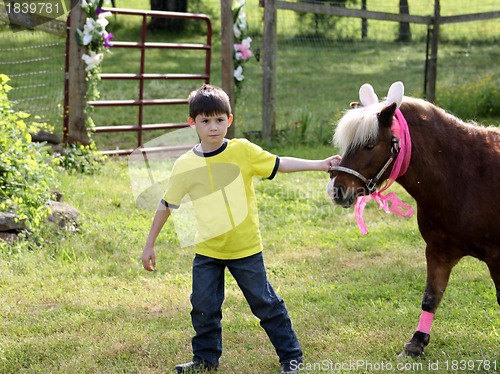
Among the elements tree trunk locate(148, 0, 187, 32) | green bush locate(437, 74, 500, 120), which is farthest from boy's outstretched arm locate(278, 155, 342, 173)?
tree trunk locate(148, 0, 187, 32)

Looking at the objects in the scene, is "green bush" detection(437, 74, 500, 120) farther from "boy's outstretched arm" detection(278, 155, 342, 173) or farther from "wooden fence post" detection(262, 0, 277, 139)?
"boy's outstretched arm" detection(278, 155, 342, 173)

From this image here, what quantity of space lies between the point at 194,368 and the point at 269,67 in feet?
22.8

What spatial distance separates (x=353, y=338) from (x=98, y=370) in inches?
56.8

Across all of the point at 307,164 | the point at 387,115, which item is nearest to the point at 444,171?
the point at 387,115

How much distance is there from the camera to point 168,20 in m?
19.9

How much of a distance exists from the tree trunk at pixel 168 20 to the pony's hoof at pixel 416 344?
1596 centimetres

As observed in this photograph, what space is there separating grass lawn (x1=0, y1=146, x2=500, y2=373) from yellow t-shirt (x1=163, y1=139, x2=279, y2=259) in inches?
28.1

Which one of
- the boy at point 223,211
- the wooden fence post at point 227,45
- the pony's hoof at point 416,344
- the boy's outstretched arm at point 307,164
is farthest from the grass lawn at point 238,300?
the wooden fence post at point 227,45

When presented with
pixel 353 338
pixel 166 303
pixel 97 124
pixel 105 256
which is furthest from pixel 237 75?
pixel 353 338

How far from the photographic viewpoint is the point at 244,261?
3.51m

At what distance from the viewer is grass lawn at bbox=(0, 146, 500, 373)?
12.8 ft

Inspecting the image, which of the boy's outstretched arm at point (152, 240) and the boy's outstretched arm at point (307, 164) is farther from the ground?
the boy's outstretched arm at point (307, 164)

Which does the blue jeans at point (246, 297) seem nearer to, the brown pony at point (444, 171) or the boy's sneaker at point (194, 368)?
the boy's sneaker at point (194, 368)

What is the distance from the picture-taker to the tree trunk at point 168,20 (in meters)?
18.8
